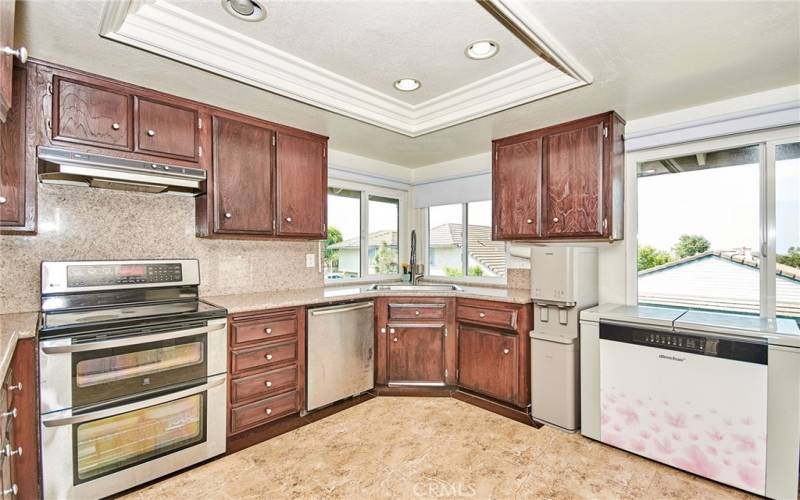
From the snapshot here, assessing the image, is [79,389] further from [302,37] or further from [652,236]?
[652,236]

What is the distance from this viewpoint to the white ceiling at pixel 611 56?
161 cm

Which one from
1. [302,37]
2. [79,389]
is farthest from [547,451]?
[302,37]

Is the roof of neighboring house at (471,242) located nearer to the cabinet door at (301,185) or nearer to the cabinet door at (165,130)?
the cabinet door at (301,185)

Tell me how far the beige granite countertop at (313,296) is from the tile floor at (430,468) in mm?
840

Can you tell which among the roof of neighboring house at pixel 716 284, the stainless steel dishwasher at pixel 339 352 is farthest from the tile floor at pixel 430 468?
the roof of neighboring house at pixel 716 284

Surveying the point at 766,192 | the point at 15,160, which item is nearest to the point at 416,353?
the point at 766,192

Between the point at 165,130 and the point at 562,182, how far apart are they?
8.67 feet

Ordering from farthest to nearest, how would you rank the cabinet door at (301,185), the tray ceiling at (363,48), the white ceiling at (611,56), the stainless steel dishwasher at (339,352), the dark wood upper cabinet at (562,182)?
the cabinet door at (301,185) < the stainless steel dishwasher at (339,352) < the dark wood upper cabinet at (562,182) < the tray ceiling at (363,48) < the white ceiling at (611,56)

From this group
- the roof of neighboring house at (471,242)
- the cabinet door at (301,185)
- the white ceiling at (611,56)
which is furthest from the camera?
the roof of neighboring house at (471,242)

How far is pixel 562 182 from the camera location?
2.89m

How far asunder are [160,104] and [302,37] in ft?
3.43

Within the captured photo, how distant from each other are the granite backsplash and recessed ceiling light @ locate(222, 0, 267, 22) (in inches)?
56.5

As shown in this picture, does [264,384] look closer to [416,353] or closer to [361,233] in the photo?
[416,353]

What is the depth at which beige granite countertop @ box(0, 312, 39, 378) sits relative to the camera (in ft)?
4.42
